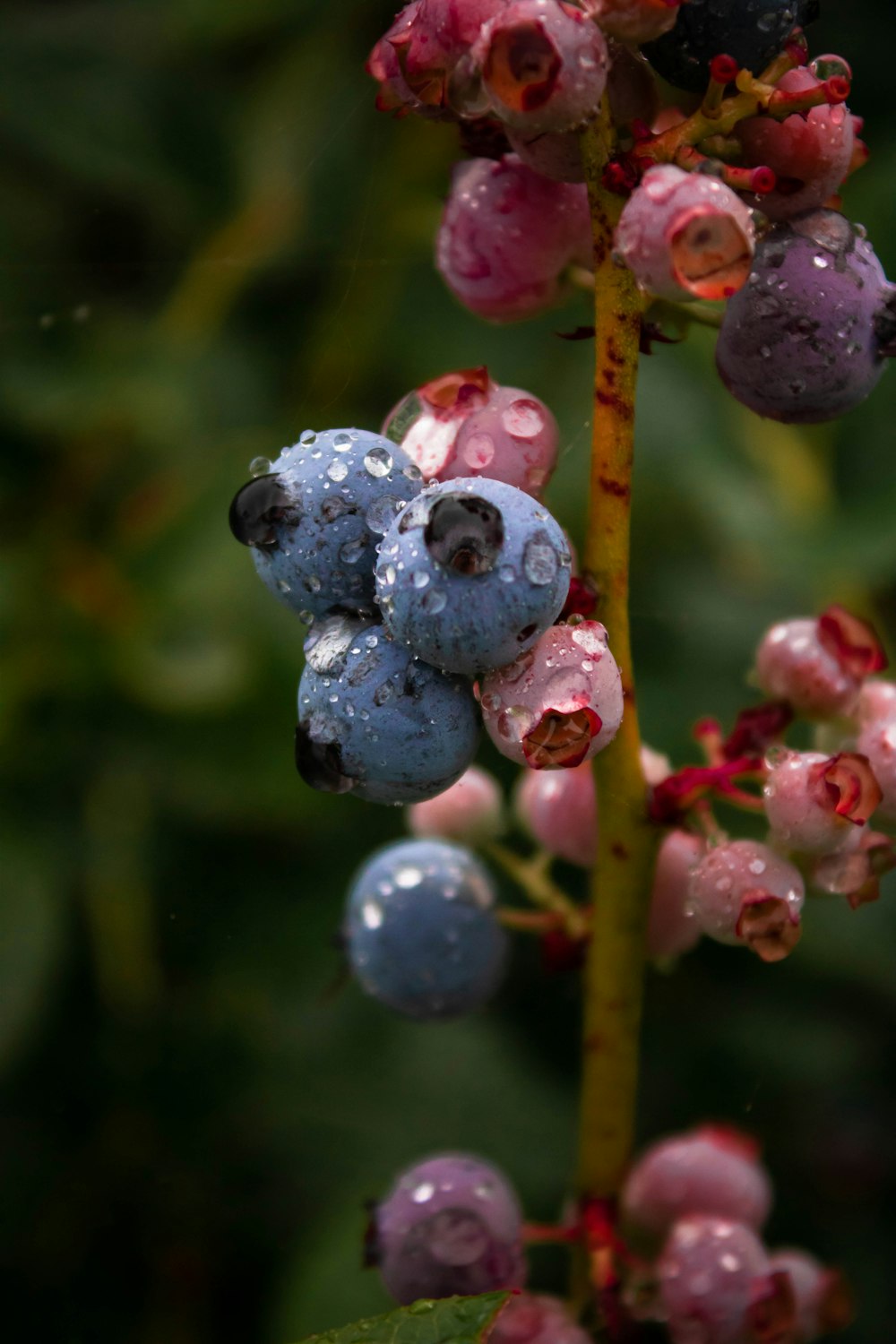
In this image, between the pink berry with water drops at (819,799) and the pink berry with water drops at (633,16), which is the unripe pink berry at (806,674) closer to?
the pink berry with water drops at (819,799)

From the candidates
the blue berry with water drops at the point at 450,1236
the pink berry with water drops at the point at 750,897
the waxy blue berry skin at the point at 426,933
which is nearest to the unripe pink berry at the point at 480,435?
the pink berry with water drops at the point at 750,897

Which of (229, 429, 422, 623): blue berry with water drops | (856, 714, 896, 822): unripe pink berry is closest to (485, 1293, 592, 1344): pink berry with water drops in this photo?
(856, 714, 896, 822): unripe pink berry

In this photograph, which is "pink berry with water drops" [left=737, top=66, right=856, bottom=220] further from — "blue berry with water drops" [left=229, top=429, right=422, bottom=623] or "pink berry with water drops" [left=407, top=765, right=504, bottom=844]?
"pink berry with water drops" [left=407, top=765, right=504, bottom=844]

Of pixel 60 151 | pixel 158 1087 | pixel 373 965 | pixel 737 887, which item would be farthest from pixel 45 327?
pixel 737 887

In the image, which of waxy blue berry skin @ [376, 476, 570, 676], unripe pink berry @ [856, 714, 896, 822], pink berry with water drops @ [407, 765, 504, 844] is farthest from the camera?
pink berry with water drops @ [407, 765, 504, 844]

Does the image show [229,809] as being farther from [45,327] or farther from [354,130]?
[354,130]
